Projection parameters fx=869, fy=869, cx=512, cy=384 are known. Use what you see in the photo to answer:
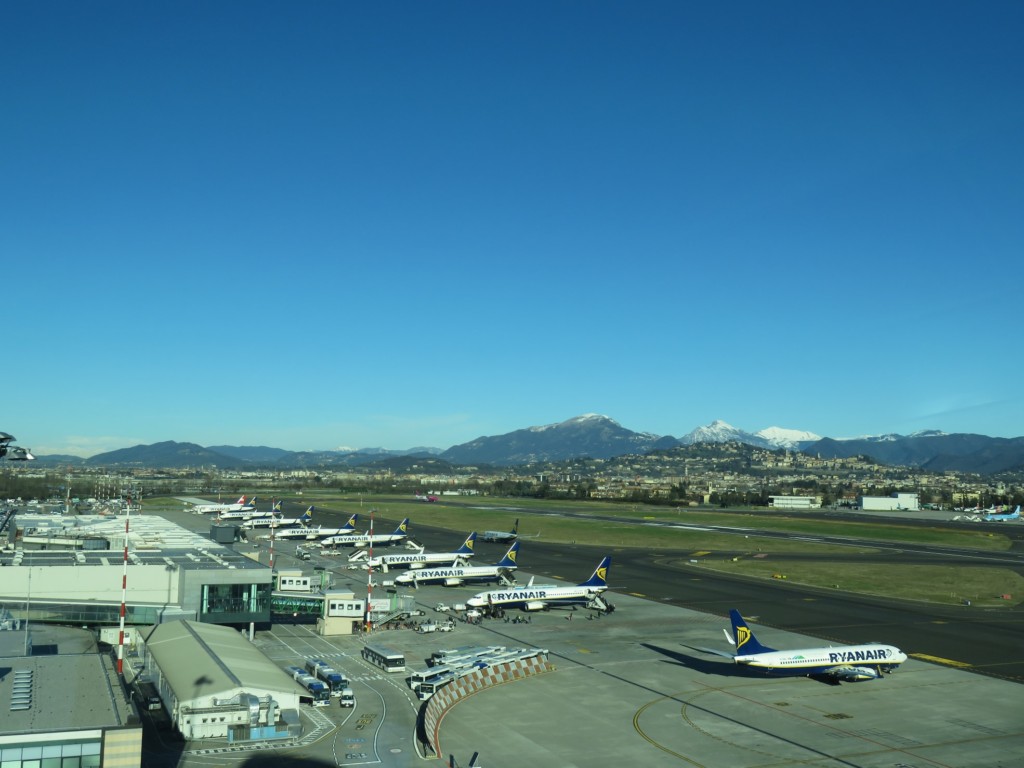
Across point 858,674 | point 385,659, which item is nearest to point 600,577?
point 858,674

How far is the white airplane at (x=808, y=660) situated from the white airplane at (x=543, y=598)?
2960cm

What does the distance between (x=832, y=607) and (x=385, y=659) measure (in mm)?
55761

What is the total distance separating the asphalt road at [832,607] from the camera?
76688 mm

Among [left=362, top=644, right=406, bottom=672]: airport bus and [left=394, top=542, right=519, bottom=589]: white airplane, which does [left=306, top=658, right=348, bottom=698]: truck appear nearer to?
[left=362, top=644, right=406, bottom=672]: airport bus

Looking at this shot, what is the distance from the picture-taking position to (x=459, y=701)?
192 feet

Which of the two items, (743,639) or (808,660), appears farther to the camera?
(743,639)

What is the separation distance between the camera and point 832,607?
97.8 m

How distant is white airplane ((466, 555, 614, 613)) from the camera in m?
93.1

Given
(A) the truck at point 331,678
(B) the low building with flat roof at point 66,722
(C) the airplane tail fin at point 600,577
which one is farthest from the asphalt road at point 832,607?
(B) the low building with flat roof at point 66,722

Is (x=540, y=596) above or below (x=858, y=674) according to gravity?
above

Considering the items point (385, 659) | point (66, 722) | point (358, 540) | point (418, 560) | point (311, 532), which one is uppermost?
point (66, 722)

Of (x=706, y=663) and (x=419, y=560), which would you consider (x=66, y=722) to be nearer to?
(x=706, y=663)

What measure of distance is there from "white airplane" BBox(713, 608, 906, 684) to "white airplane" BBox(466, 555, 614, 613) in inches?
1166

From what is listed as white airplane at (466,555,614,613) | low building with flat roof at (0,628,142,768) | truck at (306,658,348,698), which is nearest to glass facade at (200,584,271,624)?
truck at (306,658,348,698)
